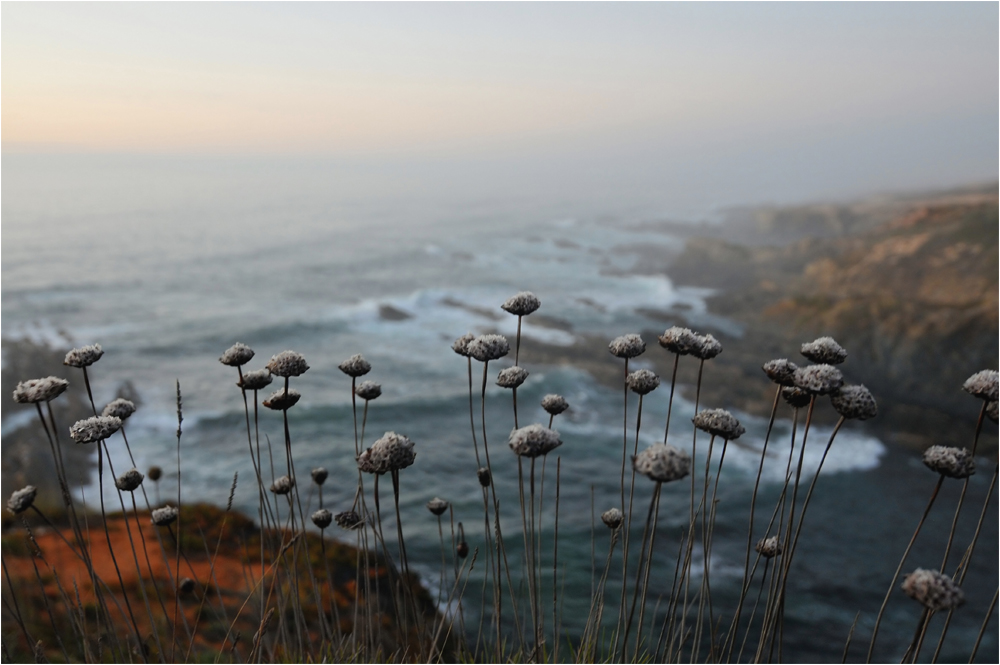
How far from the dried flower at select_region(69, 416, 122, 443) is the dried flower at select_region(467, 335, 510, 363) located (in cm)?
173

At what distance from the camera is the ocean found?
1345 centimetres

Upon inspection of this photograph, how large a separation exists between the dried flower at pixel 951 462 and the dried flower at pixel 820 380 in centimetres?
40

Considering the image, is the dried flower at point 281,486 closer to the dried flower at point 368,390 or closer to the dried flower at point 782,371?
the dried flower at point 368,390

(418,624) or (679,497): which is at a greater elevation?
(418,624)

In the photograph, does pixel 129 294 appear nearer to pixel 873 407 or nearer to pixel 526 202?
pixel 873 407

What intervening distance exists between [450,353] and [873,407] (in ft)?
91.0

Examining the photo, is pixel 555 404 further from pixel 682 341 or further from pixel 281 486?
pixel 281 486

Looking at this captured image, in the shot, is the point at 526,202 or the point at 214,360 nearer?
the point at 214,360

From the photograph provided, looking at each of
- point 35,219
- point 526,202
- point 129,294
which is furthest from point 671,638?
point 526,202

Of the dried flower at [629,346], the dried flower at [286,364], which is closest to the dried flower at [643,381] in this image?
the dried flower at [629,346]

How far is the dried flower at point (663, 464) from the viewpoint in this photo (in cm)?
188

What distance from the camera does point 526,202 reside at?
404 feet

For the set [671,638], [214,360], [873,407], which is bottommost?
[214,360]

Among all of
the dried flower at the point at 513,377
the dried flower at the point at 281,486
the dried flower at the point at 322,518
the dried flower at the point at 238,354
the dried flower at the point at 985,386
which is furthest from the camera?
the dried flower at the point at 281,486
